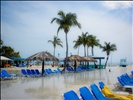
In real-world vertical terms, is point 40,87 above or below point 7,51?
below

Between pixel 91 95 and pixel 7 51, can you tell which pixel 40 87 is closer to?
pixel 91 95

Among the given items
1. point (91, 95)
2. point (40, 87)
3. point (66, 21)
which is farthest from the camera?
point (66, 21)

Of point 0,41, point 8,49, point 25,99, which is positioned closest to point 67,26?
point 25,99

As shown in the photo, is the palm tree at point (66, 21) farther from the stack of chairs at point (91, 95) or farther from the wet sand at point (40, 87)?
the stack of chairs at point (91, 95)

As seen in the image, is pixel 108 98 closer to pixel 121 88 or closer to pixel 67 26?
pixel 121 88

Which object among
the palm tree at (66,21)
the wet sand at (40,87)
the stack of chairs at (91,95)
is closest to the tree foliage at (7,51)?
the palm tree at (66,21)

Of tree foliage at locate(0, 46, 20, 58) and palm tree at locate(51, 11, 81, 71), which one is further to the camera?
tree foliage at locate(0, 46, 20, 58)

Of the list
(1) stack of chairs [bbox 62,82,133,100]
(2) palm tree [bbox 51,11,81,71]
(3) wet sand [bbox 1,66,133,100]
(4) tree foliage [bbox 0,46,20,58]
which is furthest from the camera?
(4) tree foliage [bbox 0,46,20,58]

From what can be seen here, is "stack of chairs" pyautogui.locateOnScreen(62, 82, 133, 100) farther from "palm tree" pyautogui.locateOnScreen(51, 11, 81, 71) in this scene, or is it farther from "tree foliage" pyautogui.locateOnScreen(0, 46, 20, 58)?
"tree foliage" pyautogui.locateOnScreen(0, 46, 20, 58)

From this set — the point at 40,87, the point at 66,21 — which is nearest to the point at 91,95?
the point at 40,87

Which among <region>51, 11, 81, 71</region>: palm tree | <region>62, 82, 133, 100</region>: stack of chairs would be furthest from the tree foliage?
<region>62, 82, 133, 100</region>: stack of chairs

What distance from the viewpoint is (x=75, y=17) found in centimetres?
3019

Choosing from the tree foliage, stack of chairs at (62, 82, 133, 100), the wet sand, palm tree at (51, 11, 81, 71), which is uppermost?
palm tree at (51, 11, 81, 71)

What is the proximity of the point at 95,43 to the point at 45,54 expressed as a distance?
105 feet
